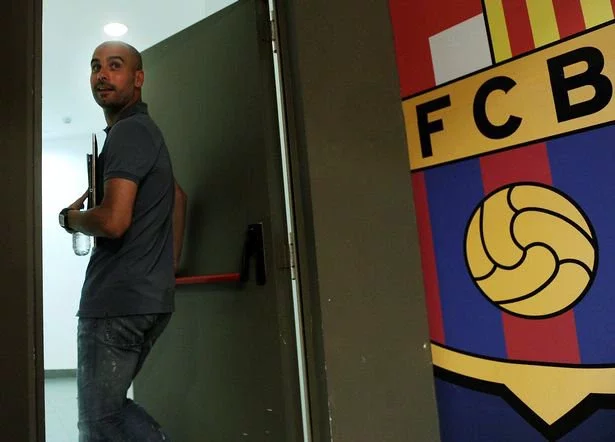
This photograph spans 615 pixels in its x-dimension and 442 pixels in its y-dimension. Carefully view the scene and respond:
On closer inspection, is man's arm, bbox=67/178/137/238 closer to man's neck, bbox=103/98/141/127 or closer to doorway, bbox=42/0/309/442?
doorway, bbox=42/0/309/442

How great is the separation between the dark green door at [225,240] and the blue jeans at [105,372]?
0.35 metres

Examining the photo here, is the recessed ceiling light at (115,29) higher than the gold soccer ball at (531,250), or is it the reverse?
the recessed ceiling light at (115,29)

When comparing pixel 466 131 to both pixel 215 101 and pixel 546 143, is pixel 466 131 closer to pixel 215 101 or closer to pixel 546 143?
pixel 546 143

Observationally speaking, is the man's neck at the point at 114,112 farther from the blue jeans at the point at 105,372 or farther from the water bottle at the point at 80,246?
the blue jeans at the point at 105,372

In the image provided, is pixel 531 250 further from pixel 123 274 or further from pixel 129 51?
pixel 129 51

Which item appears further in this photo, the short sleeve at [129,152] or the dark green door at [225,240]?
the dark green door at [225,240]

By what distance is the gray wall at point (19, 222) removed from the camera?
96cm

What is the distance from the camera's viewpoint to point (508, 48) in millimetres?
Answer: 1415

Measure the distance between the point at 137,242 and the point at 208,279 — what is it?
1.12ft

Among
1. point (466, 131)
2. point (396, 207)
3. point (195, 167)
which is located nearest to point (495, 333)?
point (396, 207)

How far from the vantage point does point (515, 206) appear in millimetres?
1410

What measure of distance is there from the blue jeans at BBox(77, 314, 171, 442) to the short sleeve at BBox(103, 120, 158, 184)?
40 cm

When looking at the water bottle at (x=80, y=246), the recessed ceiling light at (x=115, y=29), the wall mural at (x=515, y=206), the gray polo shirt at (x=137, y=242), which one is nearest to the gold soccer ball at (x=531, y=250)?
the wall mural at (x=515, y=206)

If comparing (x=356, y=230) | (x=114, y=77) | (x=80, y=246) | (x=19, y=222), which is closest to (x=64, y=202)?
(x=80, y=246)
